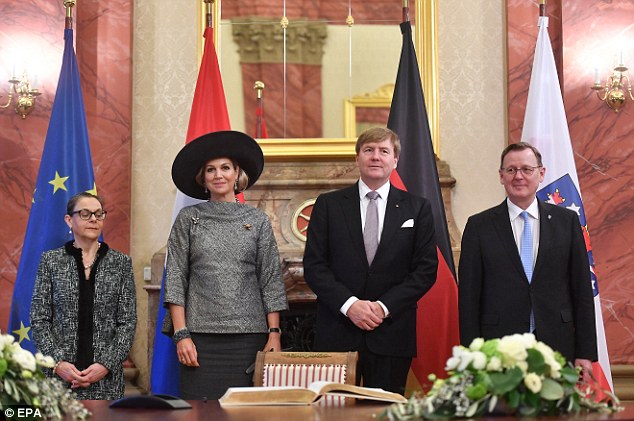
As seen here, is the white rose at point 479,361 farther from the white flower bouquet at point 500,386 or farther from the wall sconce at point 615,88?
the wall sconce at point 615,88

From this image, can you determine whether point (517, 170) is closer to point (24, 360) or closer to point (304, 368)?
point (304, 368)

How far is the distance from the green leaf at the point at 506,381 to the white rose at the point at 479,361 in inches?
1.2

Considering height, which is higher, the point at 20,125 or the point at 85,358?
the point at 20,125


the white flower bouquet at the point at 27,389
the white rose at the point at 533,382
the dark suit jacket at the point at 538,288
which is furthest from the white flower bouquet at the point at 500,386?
the dark suit jacket at the point at 538,288

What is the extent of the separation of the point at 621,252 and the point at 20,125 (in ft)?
11.5

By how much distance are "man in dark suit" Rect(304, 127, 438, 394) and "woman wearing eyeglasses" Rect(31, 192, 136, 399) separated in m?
0.82

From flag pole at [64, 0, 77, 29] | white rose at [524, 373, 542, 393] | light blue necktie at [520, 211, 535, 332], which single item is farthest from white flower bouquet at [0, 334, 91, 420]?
flag pole at [64, 0, 77, 29]

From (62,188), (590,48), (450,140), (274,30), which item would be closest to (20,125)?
(62,188)

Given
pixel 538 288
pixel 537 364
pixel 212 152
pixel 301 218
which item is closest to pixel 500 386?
pixel 537 364

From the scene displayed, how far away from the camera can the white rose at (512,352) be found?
2.27 meters

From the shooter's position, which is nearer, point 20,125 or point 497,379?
point 497,379

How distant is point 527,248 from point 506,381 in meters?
1.59

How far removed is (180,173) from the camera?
4039mm

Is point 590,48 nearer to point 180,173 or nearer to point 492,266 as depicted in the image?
point 492,266
